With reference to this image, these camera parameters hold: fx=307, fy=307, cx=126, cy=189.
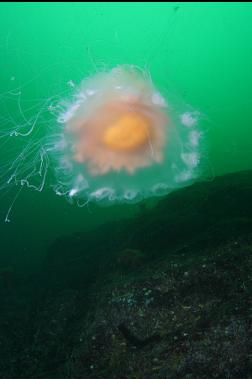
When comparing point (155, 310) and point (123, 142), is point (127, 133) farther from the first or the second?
point (155, 310)

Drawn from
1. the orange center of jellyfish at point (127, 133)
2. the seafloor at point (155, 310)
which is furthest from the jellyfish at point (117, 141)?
the seafloor at point (155, 310)

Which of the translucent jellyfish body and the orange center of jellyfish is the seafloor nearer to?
the translucent jellyfish body

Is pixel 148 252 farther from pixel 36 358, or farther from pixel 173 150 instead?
pixel 36 358

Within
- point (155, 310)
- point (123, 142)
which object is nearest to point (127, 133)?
point (123, 142)

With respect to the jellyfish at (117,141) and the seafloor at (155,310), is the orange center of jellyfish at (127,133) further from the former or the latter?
the seafloor at (155,310)

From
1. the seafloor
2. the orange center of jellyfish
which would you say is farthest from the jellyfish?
the seafloor

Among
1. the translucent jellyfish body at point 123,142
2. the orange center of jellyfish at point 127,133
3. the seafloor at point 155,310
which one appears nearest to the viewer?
the seafloor at point 155,310
